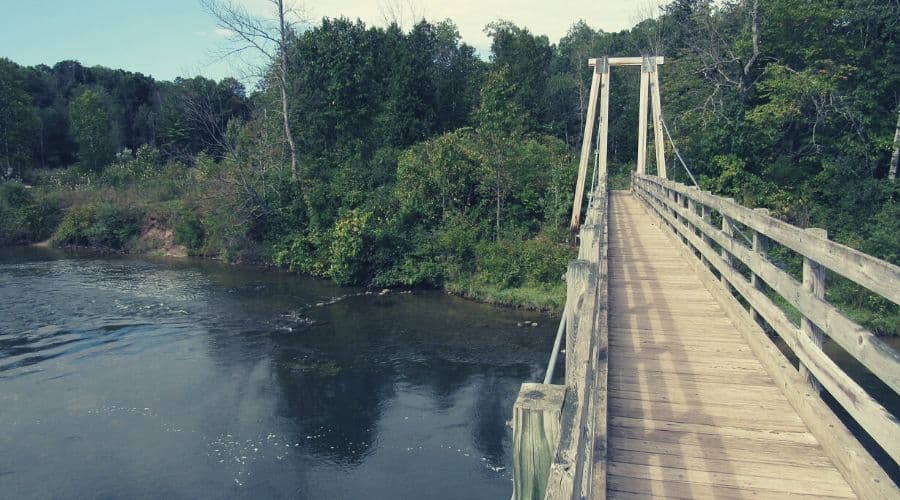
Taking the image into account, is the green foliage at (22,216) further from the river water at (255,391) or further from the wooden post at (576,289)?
the wooden post at (576,289)

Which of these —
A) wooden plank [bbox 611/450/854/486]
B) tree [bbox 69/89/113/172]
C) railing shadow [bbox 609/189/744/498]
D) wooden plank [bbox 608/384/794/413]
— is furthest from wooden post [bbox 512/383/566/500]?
tree [bbox 69/89/113/172]

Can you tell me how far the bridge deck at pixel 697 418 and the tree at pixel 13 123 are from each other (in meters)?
42.9

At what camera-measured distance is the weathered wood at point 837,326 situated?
232cm

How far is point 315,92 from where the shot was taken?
28.2 meters

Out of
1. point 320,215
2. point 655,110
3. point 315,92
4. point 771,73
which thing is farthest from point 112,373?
point 771,73

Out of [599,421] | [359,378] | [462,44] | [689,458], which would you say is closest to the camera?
[689,458]

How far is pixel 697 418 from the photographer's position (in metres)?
3.57

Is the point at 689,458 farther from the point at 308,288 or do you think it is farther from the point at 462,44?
the point at 462,44

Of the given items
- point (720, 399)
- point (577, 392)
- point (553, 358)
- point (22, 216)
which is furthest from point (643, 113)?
point (22, 216)

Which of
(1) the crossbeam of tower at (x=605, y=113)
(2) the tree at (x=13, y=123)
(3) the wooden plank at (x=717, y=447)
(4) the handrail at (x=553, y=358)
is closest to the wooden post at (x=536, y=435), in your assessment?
(4) the handrail at (x=553, y=358)

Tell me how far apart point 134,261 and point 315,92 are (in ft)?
34.5

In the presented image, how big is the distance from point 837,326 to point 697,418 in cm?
100

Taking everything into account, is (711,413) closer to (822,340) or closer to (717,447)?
(717,447)

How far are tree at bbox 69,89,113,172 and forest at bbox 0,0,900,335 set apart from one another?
364cm
